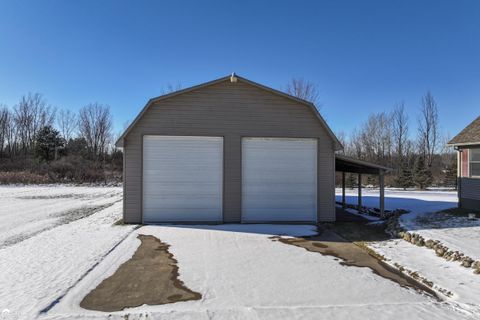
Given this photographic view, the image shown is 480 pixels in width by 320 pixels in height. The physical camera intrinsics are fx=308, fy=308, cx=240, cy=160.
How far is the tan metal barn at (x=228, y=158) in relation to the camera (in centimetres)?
1065

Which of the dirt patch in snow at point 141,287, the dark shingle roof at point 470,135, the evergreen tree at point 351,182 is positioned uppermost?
the dark shingle roof at point 470,135

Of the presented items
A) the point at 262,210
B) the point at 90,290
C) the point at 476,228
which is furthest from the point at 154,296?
the point at 476,228

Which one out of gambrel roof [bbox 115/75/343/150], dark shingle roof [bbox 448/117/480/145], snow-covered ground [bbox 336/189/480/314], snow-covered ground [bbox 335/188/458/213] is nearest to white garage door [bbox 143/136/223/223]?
gambrel roof [bbox 115/75/343/150]

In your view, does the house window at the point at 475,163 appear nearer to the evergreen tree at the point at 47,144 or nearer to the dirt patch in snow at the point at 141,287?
the dirt patch in snow at the point at 141,287

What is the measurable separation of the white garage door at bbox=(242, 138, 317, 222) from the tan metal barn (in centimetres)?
4

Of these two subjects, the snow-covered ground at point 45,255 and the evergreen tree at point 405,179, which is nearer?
the snow-covered ground at point 45,255

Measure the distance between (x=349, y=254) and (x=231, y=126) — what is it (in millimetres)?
5763

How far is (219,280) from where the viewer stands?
5328 millimetres

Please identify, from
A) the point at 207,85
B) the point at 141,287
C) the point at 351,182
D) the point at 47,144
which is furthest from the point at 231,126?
the point at 47,144

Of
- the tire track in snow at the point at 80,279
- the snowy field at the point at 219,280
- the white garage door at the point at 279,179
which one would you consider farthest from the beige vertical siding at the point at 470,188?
the tire track in snow at the point at 80,279

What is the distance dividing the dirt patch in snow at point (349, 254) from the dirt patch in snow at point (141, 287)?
340cm

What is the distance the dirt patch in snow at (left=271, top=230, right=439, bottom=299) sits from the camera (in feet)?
17.7

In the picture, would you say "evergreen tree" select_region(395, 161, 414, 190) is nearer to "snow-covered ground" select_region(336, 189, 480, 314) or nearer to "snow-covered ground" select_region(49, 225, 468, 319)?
"snow-covered ground" select_region(336, 189, 480, 314)

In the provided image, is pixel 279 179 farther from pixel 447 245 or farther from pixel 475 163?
pixel 475 163
